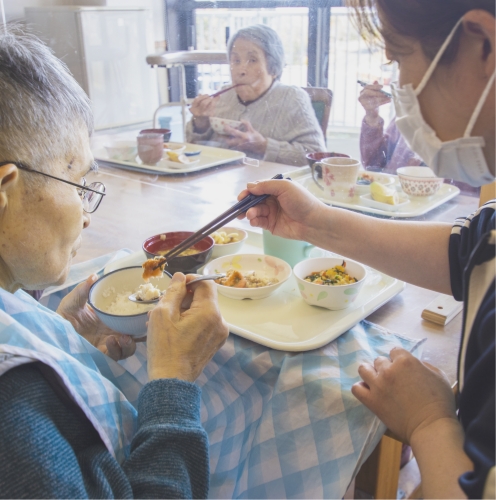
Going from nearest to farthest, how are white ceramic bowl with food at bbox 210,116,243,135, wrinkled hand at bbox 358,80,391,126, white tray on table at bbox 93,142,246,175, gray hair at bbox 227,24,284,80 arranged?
wrinkled hand at bbox 358,80,391,126 < gray hair at bbox 227,24,284,80 < white tray on table at bbox 93,142,246,175 < white ceramic bowl with food at bbox 210,116,243,135

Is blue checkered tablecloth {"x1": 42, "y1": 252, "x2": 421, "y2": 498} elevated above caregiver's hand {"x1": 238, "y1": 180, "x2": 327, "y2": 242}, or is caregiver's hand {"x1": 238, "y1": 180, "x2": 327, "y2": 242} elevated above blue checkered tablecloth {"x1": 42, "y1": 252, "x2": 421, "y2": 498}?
caregiver's hand {"x1": 238, "y1": 180, "x2": 327, "y2": 242}

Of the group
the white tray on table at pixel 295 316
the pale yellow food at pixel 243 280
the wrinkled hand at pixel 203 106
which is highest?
the wrinkled hand at pixel 203 106

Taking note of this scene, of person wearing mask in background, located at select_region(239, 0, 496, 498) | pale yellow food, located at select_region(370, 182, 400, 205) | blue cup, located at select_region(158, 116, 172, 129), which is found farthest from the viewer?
blue cup, located at select_region(158, 116, 172, 129)

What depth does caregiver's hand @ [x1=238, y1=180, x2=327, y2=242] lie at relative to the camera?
3.78 feet

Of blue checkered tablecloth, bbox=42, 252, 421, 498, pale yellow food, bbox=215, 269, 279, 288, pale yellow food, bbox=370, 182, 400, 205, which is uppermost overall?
pale yellow food, bbox=370, 182, 400, 205

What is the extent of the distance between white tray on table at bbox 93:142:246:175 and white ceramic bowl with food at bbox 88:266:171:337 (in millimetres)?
1067

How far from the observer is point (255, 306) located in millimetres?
1137

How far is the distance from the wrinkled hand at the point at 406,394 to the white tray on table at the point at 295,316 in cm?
14

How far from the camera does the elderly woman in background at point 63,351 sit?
25.5 inches

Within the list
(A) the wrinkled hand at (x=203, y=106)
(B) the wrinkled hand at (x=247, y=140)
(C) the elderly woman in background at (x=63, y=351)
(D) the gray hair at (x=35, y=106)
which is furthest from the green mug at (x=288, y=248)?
(A) the wrinkled hand at (x=203, y=106)

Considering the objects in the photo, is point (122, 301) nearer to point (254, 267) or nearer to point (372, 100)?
point (254, 267)

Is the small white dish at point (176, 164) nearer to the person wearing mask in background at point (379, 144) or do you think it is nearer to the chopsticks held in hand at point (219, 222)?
the person wearing mask in background at point (379, 144)

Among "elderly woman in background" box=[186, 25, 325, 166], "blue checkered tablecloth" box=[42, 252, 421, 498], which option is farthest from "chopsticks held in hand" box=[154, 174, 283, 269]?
"elderly woman in background" box=[186, 25, 325, 166]

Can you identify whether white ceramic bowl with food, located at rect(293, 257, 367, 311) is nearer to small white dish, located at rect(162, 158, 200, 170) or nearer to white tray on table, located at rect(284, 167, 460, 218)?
white tray on table, located at rect(284, 167, 460, 218)
